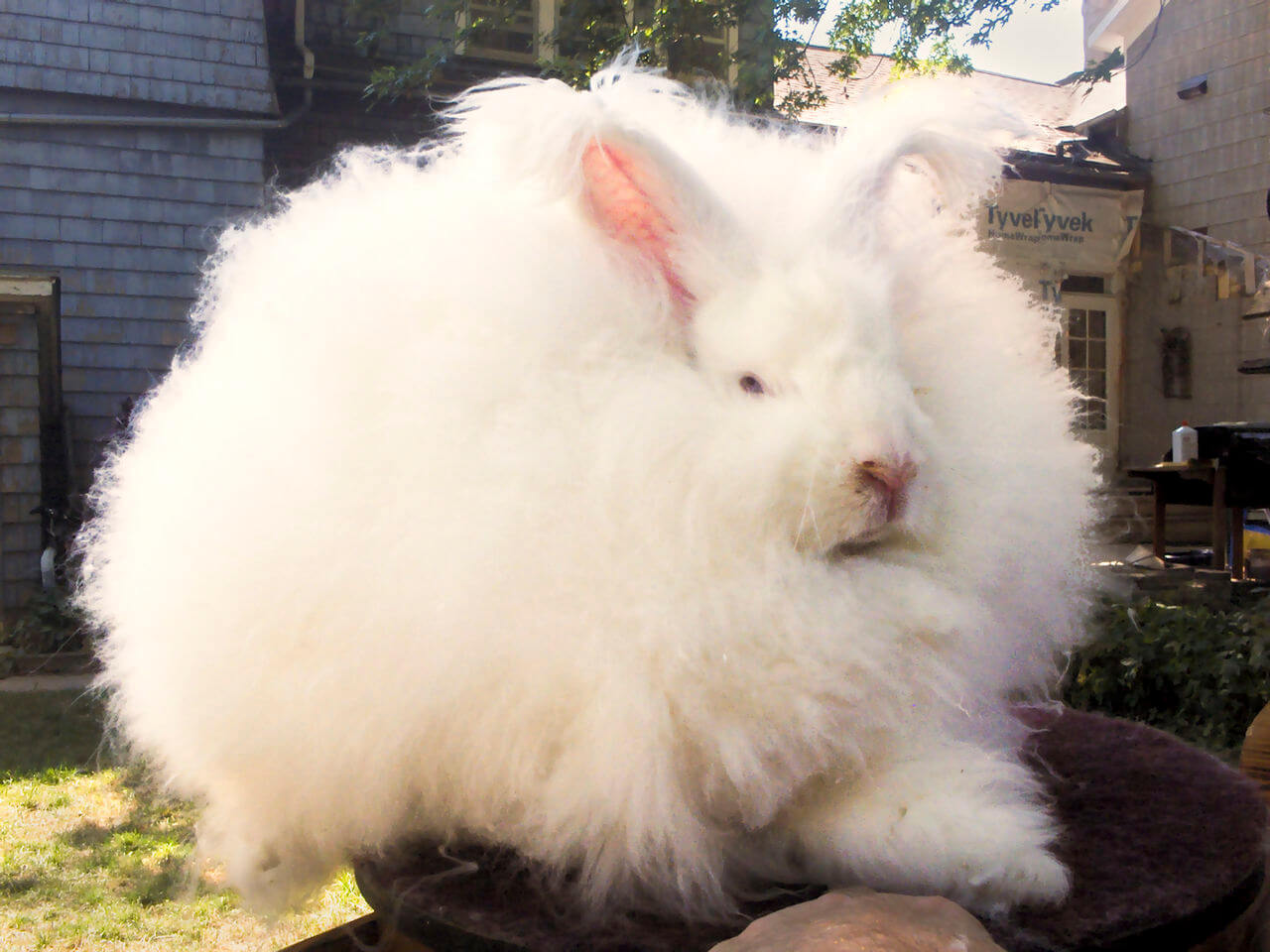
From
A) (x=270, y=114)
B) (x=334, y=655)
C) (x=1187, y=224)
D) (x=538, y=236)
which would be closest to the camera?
(x=334, y=655)

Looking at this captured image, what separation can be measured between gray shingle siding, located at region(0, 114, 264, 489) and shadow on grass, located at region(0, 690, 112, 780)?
1821 millimetres

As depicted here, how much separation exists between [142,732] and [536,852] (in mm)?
719

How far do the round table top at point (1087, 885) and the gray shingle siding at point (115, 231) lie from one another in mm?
5411

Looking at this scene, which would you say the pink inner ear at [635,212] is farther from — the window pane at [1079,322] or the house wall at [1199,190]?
the window pane at [1079,322]

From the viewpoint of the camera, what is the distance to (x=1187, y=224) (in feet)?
26.7

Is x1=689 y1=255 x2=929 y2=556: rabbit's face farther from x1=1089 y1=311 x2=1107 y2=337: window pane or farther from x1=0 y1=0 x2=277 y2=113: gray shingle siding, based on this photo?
x1=1089 y1=311 x2=1107 y2=337: window pane

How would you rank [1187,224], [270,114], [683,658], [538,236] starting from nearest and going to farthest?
1. [683,658]
2. [538,236]
3. [270,114]
4. [1187,224]

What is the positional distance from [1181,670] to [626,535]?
2983 mm

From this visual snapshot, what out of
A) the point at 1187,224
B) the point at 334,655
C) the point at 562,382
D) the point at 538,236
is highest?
the point at 1187,224

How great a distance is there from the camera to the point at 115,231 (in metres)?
6.06

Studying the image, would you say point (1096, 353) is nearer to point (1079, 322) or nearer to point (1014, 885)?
point (1079, 322)

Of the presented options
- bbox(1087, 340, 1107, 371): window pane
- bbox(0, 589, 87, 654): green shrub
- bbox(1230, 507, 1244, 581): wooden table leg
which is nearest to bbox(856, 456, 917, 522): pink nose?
bbox(1230, 507, 1244, 581): wooden table leg

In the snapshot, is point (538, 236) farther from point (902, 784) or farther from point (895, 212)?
point (902, 784)

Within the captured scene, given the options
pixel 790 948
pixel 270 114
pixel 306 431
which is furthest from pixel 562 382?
pixel 270 114
